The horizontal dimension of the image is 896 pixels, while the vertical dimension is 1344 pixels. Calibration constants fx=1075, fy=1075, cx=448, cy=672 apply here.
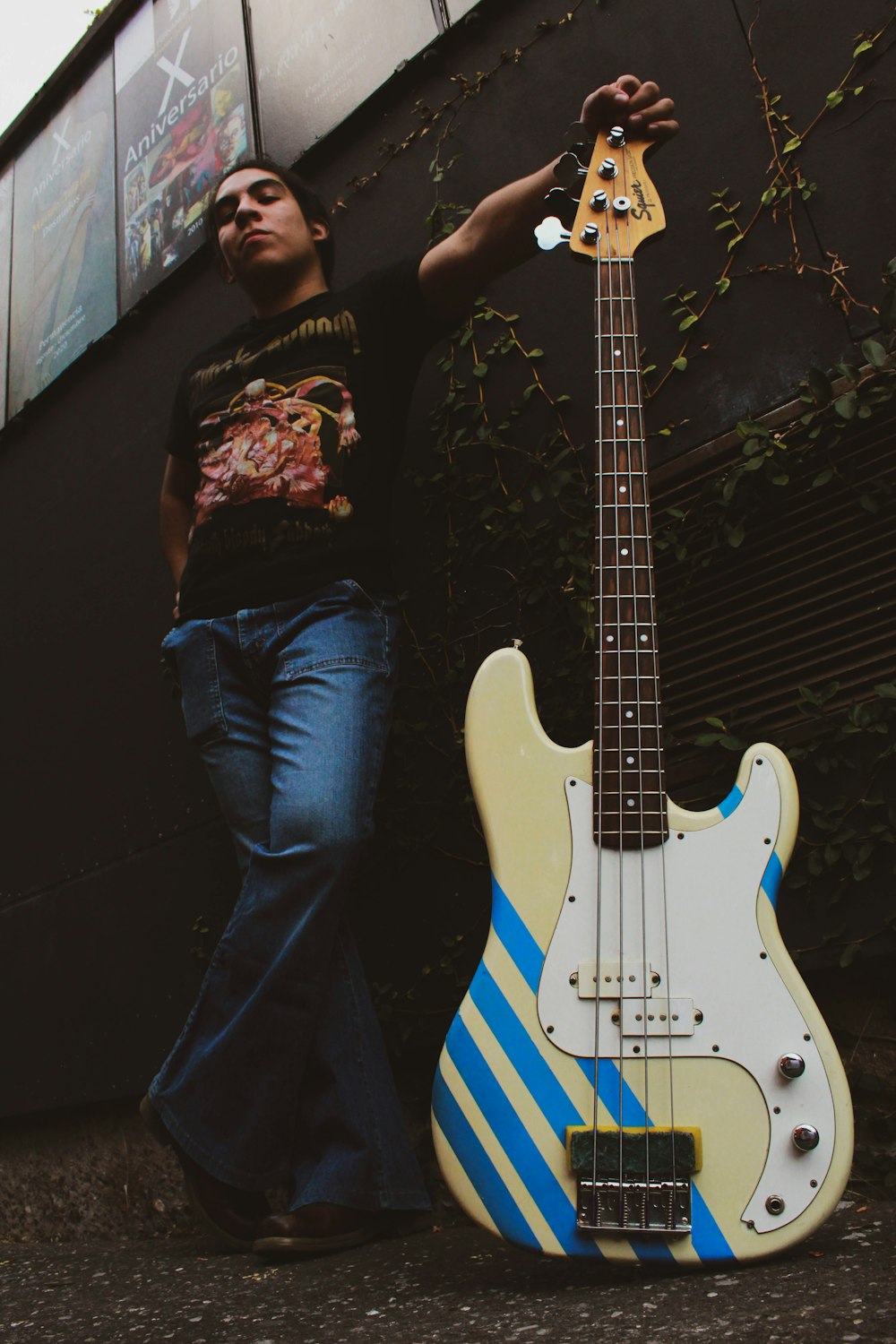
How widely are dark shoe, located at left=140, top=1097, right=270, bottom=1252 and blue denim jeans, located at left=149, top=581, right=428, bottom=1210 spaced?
29 millimetres

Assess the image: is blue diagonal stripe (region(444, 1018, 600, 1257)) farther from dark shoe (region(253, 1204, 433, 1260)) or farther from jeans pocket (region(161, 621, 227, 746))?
jeans pocket (region(161, 621, 227, 746))

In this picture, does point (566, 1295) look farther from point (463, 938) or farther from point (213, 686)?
point (213, 686)

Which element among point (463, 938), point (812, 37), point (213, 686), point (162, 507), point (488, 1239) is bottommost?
point (488, 1239)

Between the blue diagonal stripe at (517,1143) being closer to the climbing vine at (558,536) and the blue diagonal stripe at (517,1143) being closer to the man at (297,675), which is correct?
the man at (297,675)

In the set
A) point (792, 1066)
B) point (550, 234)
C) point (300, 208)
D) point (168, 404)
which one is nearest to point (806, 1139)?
point (792, 1066)

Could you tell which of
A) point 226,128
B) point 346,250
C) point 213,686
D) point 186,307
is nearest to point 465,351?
point 346,250

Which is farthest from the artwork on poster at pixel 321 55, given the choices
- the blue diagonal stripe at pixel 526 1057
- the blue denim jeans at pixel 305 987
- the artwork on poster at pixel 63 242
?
the blue diagonal stripe at pixel 526 1057

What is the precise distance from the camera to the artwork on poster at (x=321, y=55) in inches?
112

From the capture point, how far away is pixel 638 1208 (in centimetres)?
118

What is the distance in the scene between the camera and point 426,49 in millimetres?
2654

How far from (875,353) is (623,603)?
66 centimetres

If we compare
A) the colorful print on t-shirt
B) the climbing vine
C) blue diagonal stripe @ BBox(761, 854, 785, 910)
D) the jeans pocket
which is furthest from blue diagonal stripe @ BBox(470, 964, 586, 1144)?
the colorful print on t-shirt

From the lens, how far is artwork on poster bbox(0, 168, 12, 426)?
4.21 metres

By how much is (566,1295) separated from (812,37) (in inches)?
83.3
